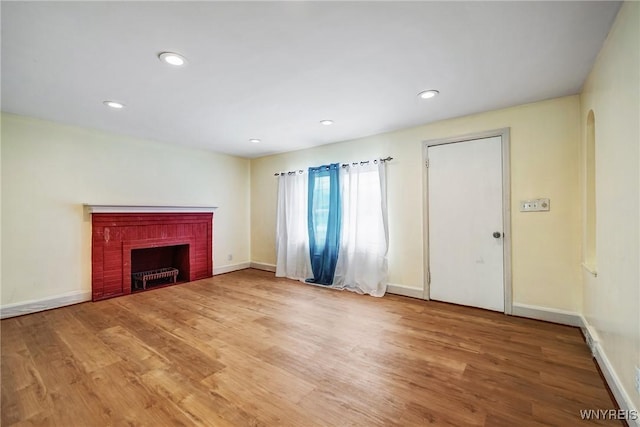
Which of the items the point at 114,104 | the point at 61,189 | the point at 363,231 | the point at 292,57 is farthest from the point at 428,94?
the point at 61,189

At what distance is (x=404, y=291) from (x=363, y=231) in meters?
1.01

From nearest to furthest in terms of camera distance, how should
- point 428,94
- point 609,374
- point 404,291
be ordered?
point 609,374 → point 428,94 → point 404,291

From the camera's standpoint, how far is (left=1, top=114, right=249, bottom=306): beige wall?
2.98 meters

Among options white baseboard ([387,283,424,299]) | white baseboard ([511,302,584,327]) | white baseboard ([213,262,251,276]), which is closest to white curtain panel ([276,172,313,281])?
white baseboard ([213,262,251,276])

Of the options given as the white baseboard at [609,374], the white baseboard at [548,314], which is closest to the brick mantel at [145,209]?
the white baseboard at [548,314]

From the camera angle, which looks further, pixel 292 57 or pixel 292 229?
pixel 292 229

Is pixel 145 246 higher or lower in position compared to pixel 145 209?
lower

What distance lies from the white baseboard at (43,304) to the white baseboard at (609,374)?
17.0ft

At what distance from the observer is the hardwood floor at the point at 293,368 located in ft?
4.97

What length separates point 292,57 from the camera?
193 cm

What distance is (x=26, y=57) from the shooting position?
1.89 metres

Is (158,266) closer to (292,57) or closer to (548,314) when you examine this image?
(292,57)

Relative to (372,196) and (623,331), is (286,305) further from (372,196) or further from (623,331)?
(623,331)

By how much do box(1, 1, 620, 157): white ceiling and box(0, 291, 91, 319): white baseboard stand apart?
2.19 m
